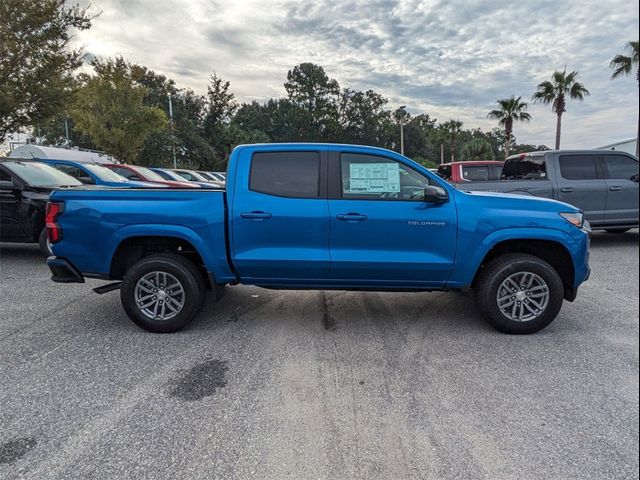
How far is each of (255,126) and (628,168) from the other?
6634 cm

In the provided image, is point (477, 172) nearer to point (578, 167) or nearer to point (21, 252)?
point (578, 167)

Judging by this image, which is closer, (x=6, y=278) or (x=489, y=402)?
(x=489, y=402)

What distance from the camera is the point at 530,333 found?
425 cm

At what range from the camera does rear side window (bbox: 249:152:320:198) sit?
4.27 meters

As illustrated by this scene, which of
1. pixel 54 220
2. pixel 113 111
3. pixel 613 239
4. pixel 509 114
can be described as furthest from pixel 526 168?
pixel 509 114

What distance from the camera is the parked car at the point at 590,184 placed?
8.26 metres


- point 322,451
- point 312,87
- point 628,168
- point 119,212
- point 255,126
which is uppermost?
point 312,87

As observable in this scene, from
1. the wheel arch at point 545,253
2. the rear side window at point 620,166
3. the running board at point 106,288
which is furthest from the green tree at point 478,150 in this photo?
the running board at point 106,288

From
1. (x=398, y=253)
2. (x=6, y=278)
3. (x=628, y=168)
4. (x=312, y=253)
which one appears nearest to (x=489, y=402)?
(x=398, y=253)

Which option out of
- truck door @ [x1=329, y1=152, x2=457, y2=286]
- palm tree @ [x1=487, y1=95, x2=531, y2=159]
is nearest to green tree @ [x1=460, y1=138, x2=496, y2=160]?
palm tree @ [x1=487, y1=95, x2=531, y2=159]

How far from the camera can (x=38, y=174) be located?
7.65m

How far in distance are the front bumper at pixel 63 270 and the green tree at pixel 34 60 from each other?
1017cm

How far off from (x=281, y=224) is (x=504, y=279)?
2.28 m

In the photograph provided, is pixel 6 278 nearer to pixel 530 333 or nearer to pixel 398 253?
pixel 398 253
